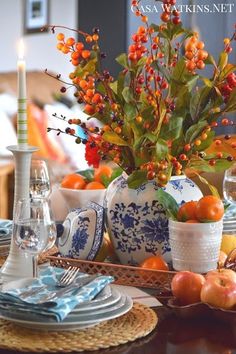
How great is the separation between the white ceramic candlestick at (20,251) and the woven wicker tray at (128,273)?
0.40 feet

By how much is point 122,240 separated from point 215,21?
4.99 meters

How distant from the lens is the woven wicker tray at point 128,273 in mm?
1476

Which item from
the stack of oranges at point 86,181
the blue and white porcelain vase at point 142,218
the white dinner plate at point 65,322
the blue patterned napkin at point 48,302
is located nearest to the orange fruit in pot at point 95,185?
the stack of oranges at point 86,181

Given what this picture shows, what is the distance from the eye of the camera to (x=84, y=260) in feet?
5.18

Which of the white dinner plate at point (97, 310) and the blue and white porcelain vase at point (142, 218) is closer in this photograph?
the white dinner plate at point (97, 310)

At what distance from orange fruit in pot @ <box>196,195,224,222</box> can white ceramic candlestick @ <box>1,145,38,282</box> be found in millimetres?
337

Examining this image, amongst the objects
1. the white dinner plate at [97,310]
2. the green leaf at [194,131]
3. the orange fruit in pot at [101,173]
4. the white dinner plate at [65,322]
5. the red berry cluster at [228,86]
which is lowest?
the white dinner plate at [65,322]

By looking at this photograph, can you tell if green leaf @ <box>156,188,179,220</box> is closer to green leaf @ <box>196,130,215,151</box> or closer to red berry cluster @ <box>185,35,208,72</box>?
green leaf @ <box>196,130,215,151</box>

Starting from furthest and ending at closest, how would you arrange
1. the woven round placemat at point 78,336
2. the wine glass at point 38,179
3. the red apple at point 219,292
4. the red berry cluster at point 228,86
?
the wine glass at point 38,179, the red berry cluster at point 228,86, the red apple at point 219,292, the woven round placemat at point 78,336

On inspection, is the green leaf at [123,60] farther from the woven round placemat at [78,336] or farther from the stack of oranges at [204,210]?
the woven round placemat at [78,336]

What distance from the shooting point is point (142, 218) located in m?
1.59

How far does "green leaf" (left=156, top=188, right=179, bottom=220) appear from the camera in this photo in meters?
1.54

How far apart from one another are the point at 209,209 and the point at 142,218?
17 centimetres

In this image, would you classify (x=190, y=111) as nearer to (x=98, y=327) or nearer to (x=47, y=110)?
(x=98, y=327)
